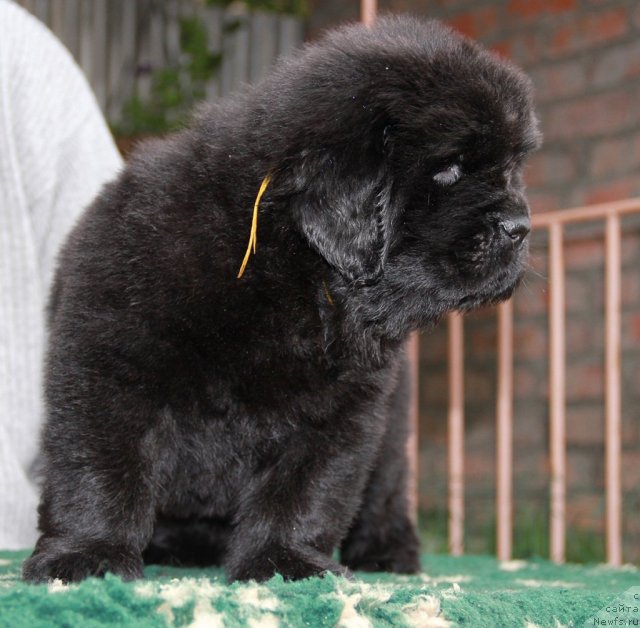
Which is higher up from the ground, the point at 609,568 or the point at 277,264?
the point at 277,264

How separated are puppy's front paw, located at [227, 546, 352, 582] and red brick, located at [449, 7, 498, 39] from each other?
153 inches

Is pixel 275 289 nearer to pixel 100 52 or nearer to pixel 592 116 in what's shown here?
pixel 592 116

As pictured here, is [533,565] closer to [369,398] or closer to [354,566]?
[354,566]

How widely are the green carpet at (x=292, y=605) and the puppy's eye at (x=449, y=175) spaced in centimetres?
68

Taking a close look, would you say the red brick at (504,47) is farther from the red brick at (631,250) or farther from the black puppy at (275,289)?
the black puppy at (275,289)

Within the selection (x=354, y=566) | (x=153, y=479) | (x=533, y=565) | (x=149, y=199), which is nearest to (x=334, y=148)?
(x=149, y=199)

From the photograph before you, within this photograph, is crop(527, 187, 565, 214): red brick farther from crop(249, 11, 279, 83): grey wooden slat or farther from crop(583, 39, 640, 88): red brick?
crop(249, 11, 279, 83): grey wooden slat

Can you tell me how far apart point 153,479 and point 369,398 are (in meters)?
0.39

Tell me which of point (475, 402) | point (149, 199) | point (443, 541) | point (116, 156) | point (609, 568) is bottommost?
point (443, 541)

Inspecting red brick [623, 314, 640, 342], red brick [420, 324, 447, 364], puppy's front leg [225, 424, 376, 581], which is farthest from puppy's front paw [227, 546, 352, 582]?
red brick [420, 324, 447, 364]

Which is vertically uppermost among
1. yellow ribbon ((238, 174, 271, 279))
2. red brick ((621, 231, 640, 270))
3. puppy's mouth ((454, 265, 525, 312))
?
red brick ((621, 231, 640, 270))

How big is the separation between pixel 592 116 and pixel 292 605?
12.2ft

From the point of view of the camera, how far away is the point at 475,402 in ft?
15.8

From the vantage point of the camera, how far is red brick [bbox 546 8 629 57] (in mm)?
4281
